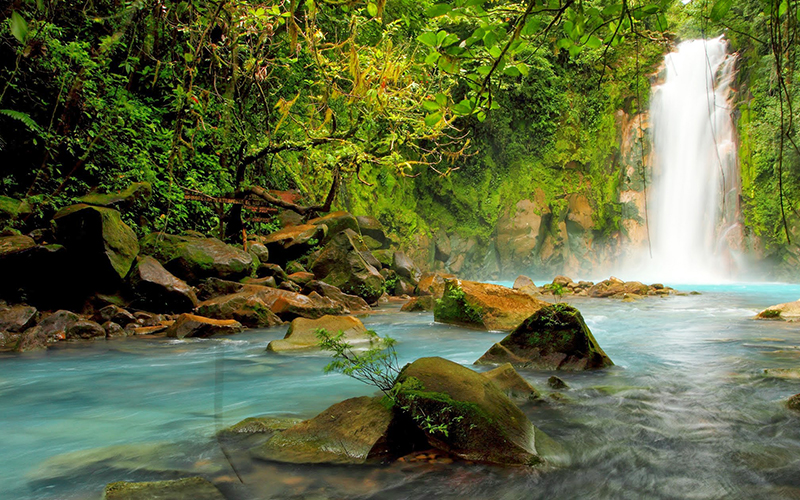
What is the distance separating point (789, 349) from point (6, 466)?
726cm

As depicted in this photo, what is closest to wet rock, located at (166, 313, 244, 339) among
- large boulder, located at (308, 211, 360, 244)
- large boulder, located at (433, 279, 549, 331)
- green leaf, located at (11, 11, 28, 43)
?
large boulder, located at (433, 279, 549, 331)

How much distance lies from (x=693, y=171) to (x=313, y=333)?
1921 cm

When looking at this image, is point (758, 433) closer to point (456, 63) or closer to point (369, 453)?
point (369, 453)

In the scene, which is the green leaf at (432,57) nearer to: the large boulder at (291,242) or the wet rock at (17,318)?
the wet rock at (17,318)

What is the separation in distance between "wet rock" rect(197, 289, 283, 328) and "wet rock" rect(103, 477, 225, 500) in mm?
5218

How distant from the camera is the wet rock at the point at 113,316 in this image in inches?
265

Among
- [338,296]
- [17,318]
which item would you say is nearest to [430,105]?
[17,318]

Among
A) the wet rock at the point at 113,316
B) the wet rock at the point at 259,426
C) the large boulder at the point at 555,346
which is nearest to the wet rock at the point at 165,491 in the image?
the wet rock at the point at 259,426

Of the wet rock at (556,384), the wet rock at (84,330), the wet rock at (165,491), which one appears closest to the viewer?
the wet rock at (165,491)

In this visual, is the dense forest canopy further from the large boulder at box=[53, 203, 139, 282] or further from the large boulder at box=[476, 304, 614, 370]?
the large boulder at box=[476, 304, 614, 370]

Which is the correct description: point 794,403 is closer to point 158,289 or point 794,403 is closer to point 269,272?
point 158,289

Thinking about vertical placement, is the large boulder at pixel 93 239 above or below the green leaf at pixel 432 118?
below

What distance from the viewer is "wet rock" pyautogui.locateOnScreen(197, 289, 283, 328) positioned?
723 cm

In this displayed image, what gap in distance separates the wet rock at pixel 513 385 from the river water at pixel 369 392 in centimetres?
17
